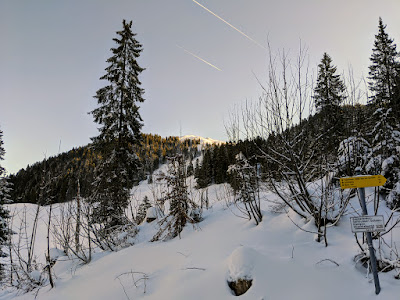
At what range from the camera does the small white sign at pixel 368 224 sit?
95.7 inches

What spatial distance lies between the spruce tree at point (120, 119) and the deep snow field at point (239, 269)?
22.1 feet

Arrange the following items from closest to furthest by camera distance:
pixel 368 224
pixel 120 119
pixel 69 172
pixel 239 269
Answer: pixel 368 224
pixel 239 269
pixel 69 172
pixel 120 119

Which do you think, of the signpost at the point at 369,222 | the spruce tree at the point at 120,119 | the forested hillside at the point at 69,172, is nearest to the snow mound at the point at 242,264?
the signpost at the point at 369,222

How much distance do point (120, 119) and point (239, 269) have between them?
38.3ft

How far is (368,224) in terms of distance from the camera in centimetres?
244

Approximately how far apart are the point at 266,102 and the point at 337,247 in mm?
2937

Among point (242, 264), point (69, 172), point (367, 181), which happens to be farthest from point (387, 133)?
point (69, 172)

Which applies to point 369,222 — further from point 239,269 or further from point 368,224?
point 239,269

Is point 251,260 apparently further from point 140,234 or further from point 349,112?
point 140,234

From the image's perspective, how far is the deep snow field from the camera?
2.71 metres

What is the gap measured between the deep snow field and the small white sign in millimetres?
757

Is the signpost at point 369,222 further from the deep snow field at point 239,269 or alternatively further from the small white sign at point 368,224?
the deep snow field at point 239,269

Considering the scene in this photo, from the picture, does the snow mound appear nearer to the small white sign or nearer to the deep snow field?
the deep snow field

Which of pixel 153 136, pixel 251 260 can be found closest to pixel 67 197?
pixel 251 260
